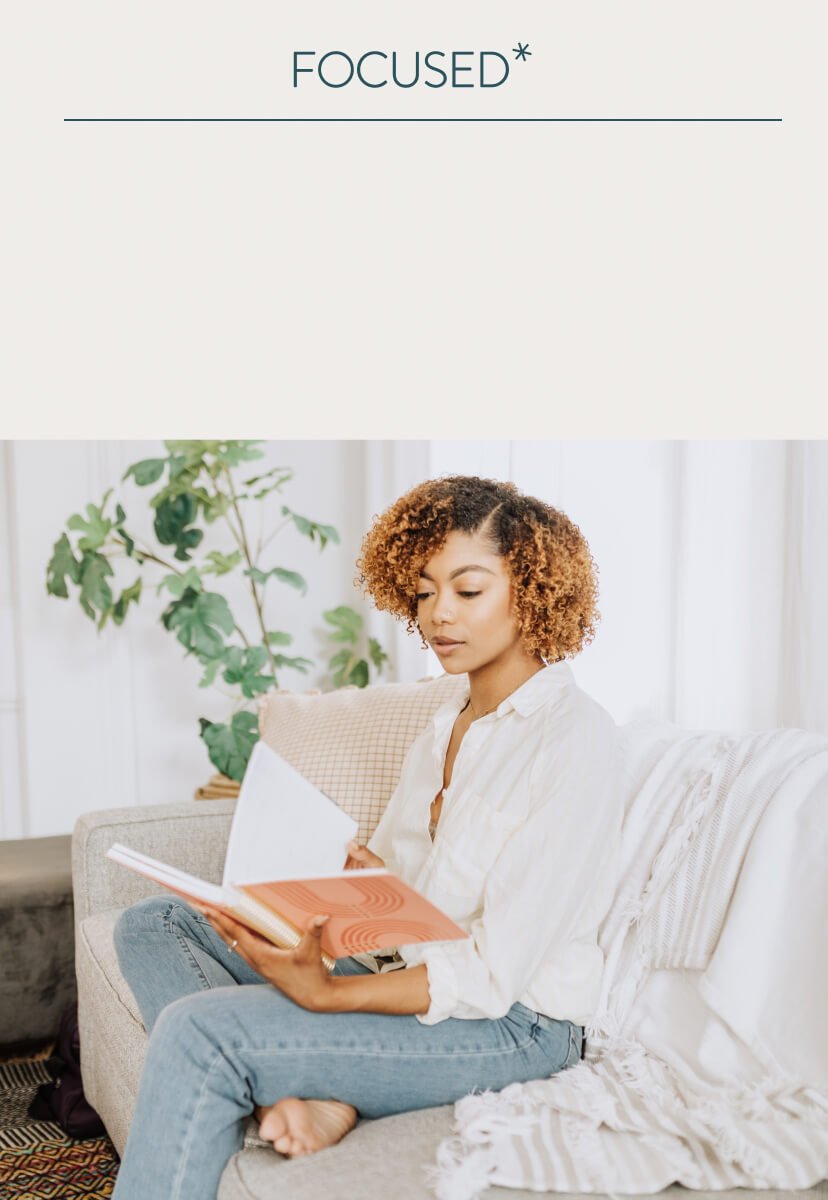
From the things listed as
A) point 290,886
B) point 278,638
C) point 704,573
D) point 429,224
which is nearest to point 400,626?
point 278,638

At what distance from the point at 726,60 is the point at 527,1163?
171cm

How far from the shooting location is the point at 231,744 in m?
2.73

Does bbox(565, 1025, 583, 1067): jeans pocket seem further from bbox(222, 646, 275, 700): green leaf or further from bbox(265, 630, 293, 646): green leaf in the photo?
bbox(265, 630, 293, 646): green leaf

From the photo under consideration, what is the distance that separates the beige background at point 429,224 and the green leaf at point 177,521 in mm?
342

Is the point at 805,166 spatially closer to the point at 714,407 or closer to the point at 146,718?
the point at 714,407

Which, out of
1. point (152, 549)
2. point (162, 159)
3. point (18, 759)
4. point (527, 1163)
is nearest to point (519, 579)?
point (527, 1163)

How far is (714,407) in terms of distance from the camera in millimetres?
1997

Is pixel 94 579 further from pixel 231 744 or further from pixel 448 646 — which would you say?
pixel 448 646

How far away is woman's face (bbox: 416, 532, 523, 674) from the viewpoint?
1355 millimetres

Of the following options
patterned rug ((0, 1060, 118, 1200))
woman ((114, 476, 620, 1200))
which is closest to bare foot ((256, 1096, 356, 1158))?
woman ((114, 476, 620, 1200))

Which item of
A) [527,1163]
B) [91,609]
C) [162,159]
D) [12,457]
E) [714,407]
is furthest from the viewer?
[12,457]

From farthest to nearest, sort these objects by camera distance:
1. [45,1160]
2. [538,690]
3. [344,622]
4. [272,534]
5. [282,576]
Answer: [272,534] < [344,622] < [282,576] < [45,1160] < [538,690]

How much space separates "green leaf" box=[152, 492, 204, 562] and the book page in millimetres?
1799

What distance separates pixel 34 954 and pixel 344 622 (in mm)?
1370
